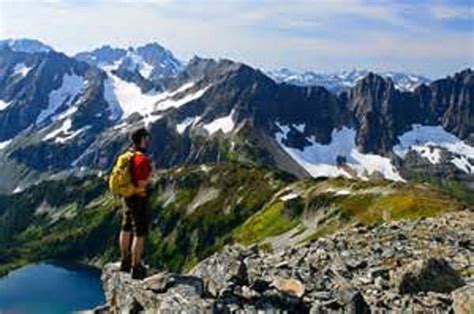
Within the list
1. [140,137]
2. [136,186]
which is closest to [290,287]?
[136,186]

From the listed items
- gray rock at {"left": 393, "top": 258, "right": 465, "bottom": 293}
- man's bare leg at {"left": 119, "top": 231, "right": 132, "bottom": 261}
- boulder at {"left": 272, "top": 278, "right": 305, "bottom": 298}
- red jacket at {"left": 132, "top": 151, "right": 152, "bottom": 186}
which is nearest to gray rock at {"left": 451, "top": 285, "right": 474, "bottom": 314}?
gray rock at {"left": 393, "top": 258, "right": 465, "bottom": 293}

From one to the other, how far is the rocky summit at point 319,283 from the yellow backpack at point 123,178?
8.91 ft

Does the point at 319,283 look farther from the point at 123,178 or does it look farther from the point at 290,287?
the point at 123,178

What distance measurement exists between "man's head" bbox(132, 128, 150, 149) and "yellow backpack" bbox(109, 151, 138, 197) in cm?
40

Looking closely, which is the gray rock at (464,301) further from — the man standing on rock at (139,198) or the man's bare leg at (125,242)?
the man's bare leg at (125,242)

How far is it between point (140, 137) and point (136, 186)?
151 centimetres

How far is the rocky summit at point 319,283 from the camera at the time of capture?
25.4 meters

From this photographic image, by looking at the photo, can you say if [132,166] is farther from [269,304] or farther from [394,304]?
[394,304]

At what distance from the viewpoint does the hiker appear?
26781mm

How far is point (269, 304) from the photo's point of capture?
83.1 ft

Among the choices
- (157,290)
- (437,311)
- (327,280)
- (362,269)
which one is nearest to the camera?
(157,290)

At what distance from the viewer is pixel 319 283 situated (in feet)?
102

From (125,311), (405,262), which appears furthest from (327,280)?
(125,311)

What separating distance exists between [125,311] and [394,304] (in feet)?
28.9
